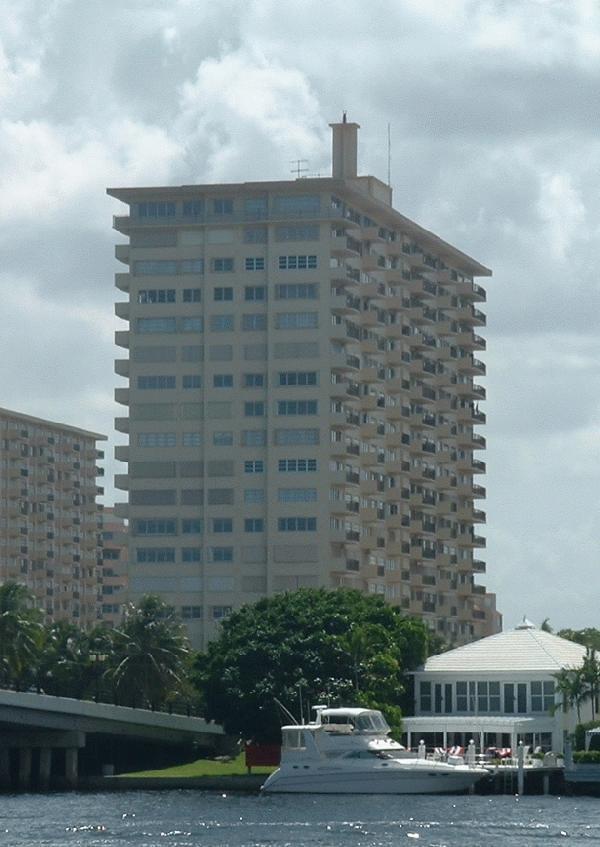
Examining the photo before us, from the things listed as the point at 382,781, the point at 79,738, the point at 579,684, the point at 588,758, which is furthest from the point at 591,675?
the point at 79,738

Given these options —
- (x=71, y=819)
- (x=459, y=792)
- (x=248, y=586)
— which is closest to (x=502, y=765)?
(x=459, y=792)

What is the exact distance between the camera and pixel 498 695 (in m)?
150

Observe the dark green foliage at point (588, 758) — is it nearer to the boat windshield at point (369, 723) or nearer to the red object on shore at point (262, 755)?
the boat windshield at point (369, 723)

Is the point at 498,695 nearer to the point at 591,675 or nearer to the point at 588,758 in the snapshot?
the point at 591,675

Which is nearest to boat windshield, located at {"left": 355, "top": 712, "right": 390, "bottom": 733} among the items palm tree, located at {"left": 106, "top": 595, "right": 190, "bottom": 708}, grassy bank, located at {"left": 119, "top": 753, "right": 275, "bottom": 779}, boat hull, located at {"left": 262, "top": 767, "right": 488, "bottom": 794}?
boat hull, located at {"left": 262, "top": 767, "right": 488, "bottom": 794}

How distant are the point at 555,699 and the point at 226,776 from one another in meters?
22.9

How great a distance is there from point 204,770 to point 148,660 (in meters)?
15.9

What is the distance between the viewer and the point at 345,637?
148m

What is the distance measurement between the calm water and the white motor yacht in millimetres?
1756

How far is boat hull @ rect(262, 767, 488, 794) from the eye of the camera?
413 feet

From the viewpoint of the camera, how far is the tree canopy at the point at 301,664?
146 meters

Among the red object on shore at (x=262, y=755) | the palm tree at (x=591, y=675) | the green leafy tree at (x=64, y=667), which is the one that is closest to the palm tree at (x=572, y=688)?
the palm tree at (x=591, y=675)

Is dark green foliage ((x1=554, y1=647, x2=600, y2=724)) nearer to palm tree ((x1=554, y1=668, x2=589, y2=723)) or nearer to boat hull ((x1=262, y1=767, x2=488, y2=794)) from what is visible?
palm tree ((x1=554, y1=668, x2=589, y2=723))

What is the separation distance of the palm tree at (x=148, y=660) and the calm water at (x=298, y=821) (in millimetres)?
34954
